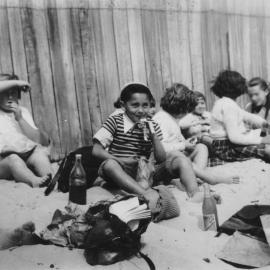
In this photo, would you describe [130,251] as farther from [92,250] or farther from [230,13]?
[230,13]

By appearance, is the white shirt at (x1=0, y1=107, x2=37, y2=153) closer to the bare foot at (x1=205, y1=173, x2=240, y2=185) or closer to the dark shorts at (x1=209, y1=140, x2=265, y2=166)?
the bare foot at (x1=205, y1=173, x2=240, y2=185)

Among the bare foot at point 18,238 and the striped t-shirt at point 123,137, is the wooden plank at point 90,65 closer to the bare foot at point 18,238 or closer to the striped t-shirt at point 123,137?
the striped t-shirt at point 123,137

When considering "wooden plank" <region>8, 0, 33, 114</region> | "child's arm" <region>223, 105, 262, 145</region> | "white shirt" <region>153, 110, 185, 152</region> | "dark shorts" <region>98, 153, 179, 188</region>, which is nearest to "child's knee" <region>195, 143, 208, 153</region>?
"white shirt" <region>153, 110, 185, 152</region>

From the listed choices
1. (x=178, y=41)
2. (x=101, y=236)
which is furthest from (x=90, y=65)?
(x=101, y=236)

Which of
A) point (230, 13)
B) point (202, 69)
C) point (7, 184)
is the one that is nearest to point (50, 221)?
point (7, 184)

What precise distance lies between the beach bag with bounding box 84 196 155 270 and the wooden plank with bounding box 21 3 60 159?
2.74 meters

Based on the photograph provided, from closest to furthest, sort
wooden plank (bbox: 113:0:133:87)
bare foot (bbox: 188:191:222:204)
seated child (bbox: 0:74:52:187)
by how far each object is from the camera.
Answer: bare foot (bbox: 188:191:222:204) → seated child (bbox: 0:74:52:187) → wooden plank (bbox: 113:0:133:87)

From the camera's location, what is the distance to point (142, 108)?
168 inches

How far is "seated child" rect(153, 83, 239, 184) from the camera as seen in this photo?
14.8ft

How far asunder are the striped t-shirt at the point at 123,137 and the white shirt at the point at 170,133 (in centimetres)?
36

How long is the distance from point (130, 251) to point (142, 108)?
6.02 feet

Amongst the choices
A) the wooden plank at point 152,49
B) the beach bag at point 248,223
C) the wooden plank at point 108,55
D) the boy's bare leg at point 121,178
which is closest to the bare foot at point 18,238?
the boy's bare leg at point 121,178

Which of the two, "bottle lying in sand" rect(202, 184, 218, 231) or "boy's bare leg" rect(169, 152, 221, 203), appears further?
"boy's bare leg" rect(169, 152, 221, 203)

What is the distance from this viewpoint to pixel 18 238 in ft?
9.34
